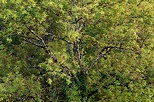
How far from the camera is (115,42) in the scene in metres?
11.2

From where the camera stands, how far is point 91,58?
12102 mm

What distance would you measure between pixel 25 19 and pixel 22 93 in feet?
14.4

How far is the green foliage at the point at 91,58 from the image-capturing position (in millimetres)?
10273

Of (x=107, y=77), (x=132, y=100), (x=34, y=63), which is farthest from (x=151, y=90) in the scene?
(x=34, y=63)

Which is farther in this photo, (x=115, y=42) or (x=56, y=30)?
(x=56, y=30)

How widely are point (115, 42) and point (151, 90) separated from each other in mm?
4187

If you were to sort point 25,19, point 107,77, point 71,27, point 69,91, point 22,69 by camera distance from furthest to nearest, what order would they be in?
point 22,69
point 107,77
point 69,91
point 71,27
point 25,19

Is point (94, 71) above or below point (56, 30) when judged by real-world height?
below

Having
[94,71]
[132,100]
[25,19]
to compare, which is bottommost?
[132,100]

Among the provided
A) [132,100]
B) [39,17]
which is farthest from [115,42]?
[39,17]

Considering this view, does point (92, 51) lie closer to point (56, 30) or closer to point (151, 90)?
point (56, 30)

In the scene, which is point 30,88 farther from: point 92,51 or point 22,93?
point 92,51

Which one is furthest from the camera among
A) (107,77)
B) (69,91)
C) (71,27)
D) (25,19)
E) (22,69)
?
(22,69)

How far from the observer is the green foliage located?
1027 cm
